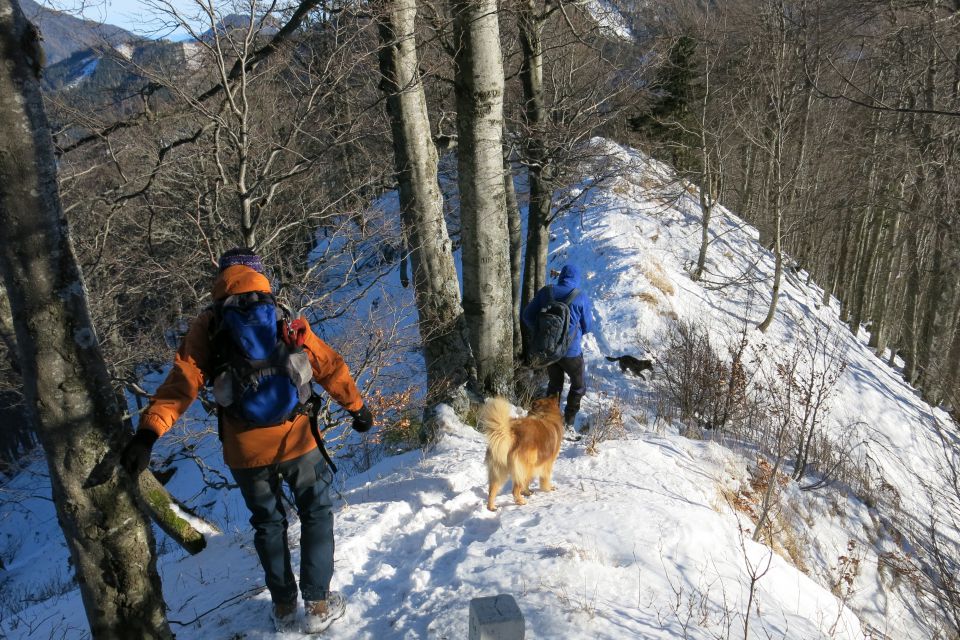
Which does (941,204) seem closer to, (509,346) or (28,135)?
(509,346)

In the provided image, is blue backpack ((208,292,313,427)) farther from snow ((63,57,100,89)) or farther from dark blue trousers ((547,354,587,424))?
snow ((63,57,100,89))

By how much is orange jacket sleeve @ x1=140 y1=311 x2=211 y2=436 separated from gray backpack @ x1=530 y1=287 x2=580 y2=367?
11.8 ft

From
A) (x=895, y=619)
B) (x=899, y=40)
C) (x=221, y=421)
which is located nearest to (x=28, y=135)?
(x=221, y=421)

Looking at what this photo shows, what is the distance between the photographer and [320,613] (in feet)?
9.12

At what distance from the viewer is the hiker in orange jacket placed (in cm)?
258

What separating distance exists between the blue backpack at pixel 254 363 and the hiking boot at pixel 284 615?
0.98m

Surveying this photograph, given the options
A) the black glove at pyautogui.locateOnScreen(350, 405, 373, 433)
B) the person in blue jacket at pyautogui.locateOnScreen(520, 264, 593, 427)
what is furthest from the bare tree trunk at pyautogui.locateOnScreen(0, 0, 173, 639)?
the person in blue jacket at pyautogui.locateOnScreen(520, 264, 593, 427)

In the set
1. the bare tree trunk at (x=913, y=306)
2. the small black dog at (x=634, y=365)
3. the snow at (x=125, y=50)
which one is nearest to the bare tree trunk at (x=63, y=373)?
the snow at (x=125, y=50)

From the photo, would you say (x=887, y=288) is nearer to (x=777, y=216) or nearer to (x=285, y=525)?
(x=777, y=216)

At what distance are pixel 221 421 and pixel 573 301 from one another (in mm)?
3854

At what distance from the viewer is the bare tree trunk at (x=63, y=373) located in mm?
2068

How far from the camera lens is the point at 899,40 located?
1236 centimetres

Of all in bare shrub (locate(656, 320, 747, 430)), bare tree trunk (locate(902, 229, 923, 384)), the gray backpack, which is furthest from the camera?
bare tree trunk (locate(902, 229, 923, 384))

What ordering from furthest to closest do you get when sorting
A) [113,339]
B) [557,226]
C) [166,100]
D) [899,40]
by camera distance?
[557,226]
[899,40]
[113,339]
[166,100]
